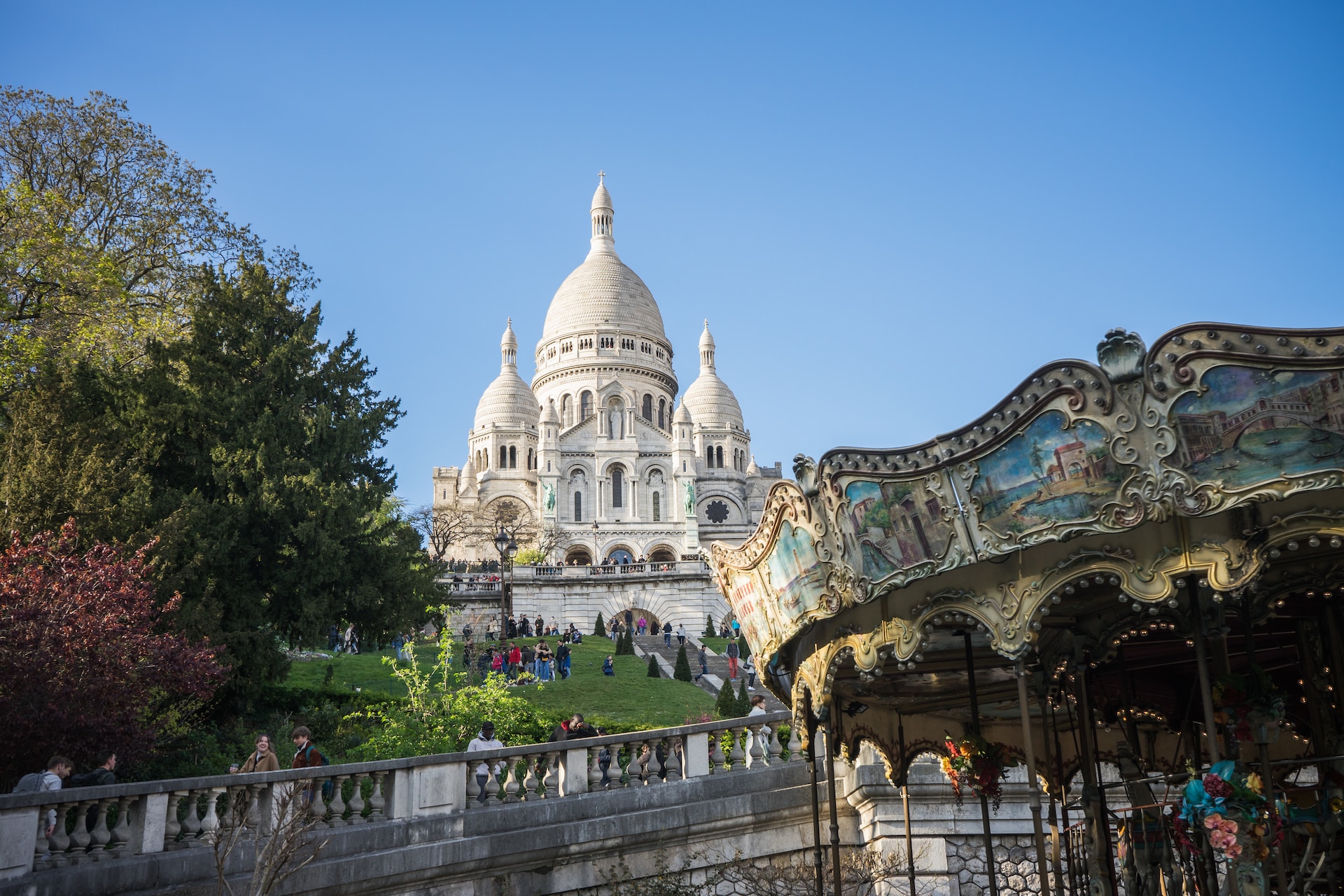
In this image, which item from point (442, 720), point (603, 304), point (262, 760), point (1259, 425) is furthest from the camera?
point (603, 304)

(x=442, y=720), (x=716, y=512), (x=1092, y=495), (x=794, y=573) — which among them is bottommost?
(x=442, y=720)

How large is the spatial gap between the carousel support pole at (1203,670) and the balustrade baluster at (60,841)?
8030 millimetres

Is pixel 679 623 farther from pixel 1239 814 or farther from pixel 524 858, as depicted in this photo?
pixel 1239 814

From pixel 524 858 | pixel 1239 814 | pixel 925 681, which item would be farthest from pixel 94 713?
pixel 1239 814

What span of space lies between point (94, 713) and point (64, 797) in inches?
150

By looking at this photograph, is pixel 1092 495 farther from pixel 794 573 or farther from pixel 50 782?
pixel 50 782

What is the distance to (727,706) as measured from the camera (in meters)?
20.2

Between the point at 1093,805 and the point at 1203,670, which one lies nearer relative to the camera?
the point at 1203,670

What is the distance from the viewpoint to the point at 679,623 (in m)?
46.9

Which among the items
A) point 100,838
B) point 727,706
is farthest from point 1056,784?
point 100,838

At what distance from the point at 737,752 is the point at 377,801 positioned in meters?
4.66

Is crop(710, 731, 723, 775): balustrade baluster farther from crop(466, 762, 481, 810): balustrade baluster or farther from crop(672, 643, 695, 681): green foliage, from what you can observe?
Result: crop(672, 643, 695, 681): green foliage

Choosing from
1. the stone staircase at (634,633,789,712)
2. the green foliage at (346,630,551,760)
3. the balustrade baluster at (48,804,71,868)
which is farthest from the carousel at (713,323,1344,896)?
the stone staircase at (634,633,789,712)

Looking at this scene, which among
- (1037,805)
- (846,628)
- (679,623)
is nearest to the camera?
(1037,805)
